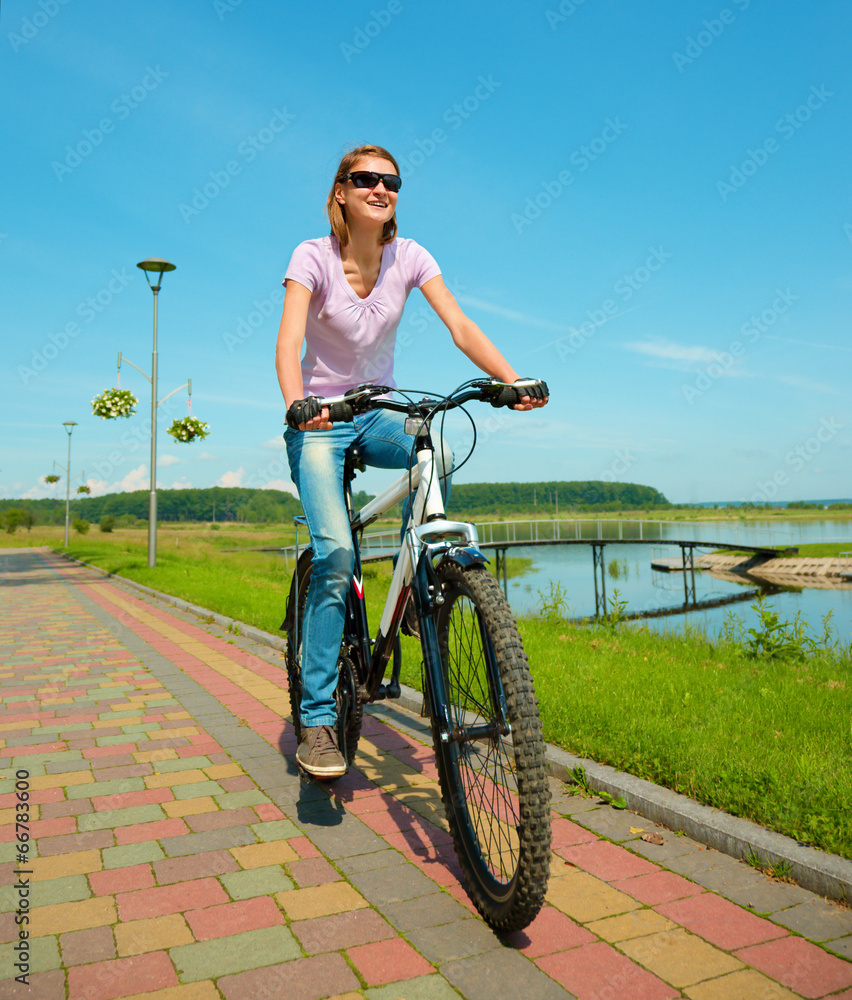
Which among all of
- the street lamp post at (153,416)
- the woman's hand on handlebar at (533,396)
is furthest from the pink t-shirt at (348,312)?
the street lamp post at (153,416)

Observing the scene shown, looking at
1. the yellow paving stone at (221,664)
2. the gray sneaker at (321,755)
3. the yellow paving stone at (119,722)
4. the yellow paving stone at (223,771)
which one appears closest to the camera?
the gray sneaker at (321,755)

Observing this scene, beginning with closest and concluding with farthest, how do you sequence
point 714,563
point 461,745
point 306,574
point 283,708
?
point 461,745
point 306,574
point 283,708
point 714,563

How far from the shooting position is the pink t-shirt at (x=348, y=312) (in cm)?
298

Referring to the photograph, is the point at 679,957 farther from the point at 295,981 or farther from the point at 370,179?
the point at 370,179

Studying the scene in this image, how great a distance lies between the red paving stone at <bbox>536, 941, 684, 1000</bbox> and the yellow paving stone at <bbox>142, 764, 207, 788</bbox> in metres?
2.06

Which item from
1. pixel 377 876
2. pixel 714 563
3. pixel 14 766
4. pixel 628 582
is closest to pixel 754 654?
pixel 377 876

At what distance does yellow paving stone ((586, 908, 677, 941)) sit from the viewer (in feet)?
7.06

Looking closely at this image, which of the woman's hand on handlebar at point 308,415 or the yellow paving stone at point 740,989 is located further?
the woman's hand on handlebar at point 308,415

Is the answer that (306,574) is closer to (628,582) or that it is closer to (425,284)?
(425,284)

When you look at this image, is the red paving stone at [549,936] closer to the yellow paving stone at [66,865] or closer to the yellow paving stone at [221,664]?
the yellow paving stone at [66,865]

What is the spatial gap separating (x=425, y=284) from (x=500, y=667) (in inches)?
68.1

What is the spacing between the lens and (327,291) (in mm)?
2984

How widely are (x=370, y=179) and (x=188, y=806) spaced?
2.59 metres

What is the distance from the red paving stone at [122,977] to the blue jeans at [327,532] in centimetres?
98
